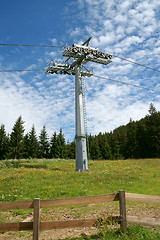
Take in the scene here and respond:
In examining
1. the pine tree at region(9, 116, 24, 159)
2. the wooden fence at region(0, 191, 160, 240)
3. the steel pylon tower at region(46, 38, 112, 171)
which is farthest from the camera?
the pine tree at region(9, 116, 24, 159)

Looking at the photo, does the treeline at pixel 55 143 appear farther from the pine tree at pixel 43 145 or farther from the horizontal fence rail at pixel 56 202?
the horizontal fence rail at pixel 56 202

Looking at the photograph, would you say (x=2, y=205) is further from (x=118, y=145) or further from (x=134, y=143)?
Answer: (x=118, y=145)

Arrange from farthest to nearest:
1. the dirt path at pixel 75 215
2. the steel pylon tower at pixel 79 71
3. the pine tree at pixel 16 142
Result: the pine tree at pixel 16 142
the steel pylon tower at pixel 79 71
the dirt path at pixel 75 215

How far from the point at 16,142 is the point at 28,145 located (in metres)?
6.66

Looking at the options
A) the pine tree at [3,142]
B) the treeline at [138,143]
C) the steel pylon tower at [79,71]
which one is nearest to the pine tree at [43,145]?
the pine tree at [3,142]

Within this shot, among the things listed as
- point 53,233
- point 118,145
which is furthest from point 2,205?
point 118,145

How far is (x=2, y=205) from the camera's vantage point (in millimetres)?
5977

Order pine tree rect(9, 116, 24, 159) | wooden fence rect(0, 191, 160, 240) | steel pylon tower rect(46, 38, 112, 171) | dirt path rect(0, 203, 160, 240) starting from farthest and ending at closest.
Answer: pine tree rect(9, 116, 24, 159) < steel pylon tower rect(46, 38, 112, 171) < dirt path rect(0, 203, 160, 240) < wooden fence rect(0, 191, 160, 240)

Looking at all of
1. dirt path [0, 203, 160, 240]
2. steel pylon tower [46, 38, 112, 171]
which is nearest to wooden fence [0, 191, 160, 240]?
dirt path [0, 203, 160, 240]

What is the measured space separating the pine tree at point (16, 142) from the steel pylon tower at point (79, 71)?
4378 cm

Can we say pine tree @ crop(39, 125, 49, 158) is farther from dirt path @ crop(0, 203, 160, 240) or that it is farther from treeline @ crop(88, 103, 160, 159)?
dirt path @ crop(0, 203, 160, 240)

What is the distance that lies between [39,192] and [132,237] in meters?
8.39

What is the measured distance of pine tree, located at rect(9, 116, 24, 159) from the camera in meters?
65.1

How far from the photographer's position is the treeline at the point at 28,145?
216ft
